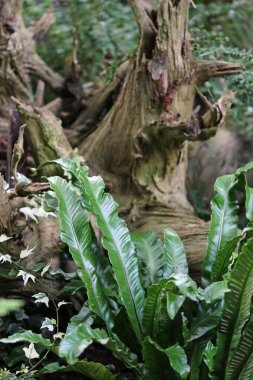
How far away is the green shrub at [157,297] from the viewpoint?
1.36 m

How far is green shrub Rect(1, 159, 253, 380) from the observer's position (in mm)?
1359

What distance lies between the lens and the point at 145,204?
91.5 inches

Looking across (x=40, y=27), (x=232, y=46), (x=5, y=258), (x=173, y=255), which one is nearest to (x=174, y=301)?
(x=173, y=255)

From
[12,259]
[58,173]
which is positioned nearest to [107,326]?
[12,259]

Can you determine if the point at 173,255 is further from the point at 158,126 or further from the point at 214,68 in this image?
the point at 214,68

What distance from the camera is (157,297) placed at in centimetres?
148

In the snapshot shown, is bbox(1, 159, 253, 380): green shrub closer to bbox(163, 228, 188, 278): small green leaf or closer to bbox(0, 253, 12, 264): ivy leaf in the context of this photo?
bbox(163, 228, 188, 278): small green leaf

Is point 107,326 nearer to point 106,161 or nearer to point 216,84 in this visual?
point 106,161

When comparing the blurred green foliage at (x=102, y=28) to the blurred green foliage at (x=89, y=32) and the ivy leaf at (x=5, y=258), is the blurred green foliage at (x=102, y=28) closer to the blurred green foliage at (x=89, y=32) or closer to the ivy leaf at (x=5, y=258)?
the blurred green foliage at (x=89, y=32)

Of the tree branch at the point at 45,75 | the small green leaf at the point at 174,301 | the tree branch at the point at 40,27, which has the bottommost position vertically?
the small green leaf at the point at 174,301

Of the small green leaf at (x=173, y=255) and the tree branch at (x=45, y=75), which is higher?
the tree branch at (x=45, y=75)

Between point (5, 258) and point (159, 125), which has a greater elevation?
point (159, 125)

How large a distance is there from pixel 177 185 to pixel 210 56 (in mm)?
666

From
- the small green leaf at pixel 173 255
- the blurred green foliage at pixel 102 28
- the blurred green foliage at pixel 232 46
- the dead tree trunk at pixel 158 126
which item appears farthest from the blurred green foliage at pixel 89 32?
the small green leaf at pixel 173 255
